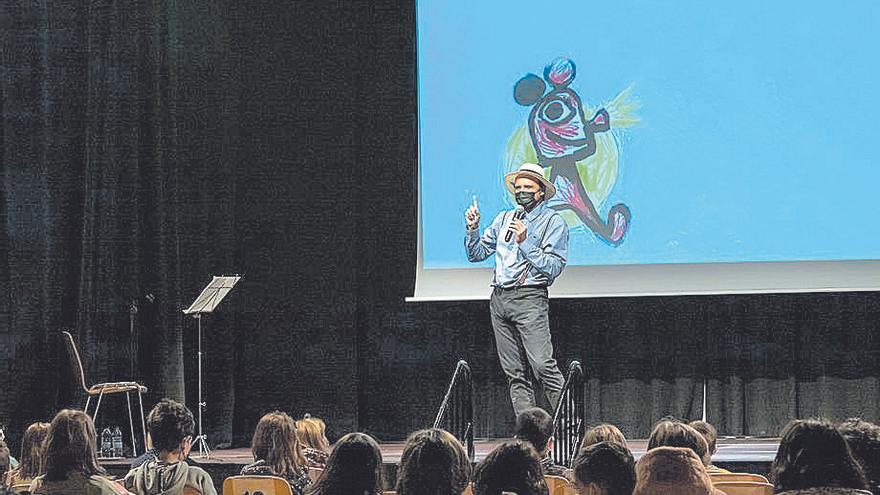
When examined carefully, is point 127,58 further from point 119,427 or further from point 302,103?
point 119,427

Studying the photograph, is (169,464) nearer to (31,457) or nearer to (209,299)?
(31,457)

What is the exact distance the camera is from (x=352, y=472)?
3.38 m

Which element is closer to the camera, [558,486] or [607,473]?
[607,473]

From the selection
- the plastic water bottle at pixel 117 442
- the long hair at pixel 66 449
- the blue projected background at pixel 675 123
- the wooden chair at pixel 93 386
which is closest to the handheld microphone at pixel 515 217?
the blue projected background at pixel 675 123

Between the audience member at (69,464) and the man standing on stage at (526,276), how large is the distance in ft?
11.2

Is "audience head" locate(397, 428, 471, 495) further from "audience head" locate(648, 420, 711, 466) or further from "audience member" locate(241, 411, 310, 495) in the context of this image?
"audience member" locate(241, 411, 310, 495)

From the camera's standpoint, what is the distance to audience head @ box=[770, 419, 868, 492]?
3070mm

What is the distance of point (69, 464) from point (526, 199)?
3.72m

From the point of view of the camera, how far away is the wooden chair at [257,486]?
4.32m

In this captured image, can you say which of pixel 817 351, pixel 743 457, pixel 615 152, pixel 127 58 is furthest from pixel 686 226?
pixel 127 58

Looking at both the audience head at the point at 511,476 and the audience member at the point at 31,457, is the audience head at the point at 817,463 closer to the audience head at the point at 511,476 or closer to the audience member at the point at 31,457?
the audience head at the point at 511,476

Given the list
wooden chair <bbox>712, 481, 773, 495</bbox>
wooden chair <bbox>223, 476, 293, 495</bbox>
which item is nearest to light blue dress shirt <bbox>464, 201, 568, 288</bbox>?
wooden chair <bbox>223, 476, 293, 495</bbox>

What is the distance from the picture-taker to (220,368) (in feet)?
27.2

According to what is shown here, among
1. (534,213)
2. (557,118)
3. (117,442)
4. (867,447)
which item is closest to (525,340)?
(534,213)
